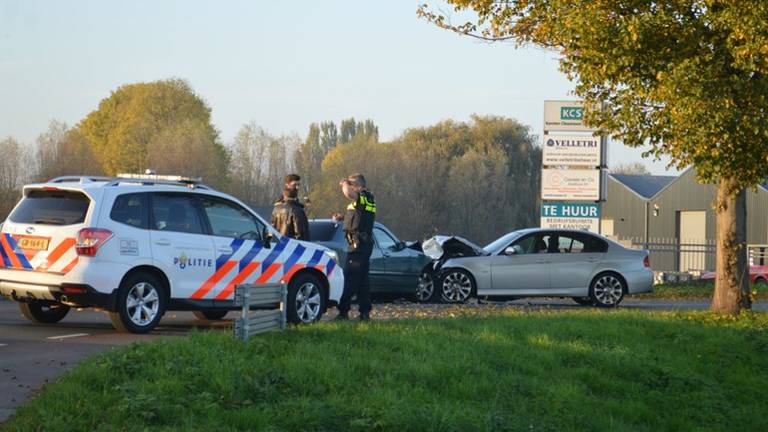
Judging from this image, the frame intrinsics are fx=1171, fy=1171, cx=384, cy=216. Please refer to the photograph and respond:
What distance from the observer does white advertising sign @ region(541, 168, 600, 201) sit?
31375mm

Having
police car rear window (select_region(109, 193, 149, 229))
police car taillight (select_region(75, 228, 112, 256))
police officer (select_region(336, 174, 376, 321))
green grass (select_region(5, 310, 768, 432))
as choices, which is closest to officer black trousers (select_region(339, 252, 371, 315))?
police officer (select_region(336, 174, 376, 321))

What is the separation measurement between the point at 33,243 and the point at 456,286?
1073cm

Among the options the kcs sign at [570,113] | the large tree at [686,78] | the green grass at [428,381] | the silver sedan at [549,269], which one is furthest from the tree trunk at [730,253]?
the kcs sign at [570,113]

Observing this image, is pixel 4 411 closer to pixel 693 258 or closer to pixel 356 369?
pixel 356 369

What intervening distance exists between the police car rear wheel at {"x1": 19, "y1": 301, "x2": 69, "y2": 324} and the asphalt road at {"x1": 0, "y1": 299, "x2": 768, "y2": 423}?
0.15 m

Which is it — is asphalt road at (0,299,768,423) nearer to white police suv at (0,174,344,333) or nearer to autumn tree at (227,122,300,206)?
white police suv at (0,174,344,333)

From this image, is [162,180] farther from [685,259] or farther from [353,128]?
[353,128]

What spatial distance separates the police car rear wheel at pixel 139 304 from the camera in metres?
13.5

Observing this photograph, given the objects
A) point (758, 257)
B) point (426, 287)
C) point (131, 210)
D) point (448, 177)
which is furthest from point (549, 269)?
point (448, 177)

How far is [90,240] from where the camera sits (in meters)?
13.3

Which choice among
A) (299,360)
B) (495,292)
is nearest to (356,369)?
(299,360)

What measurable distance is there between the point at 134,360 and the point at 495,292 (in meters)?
13.9

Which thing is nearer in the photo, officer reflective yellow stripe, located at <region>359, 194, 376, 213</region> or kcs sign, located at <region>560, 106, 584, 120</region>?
officer reflective yellow stripe, located at <region>359, 194, 376, 213</region>

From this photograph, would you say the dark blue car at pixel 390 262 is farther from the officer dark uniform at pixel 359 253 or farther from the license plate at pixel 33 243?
the license plate at pixel 33 243
